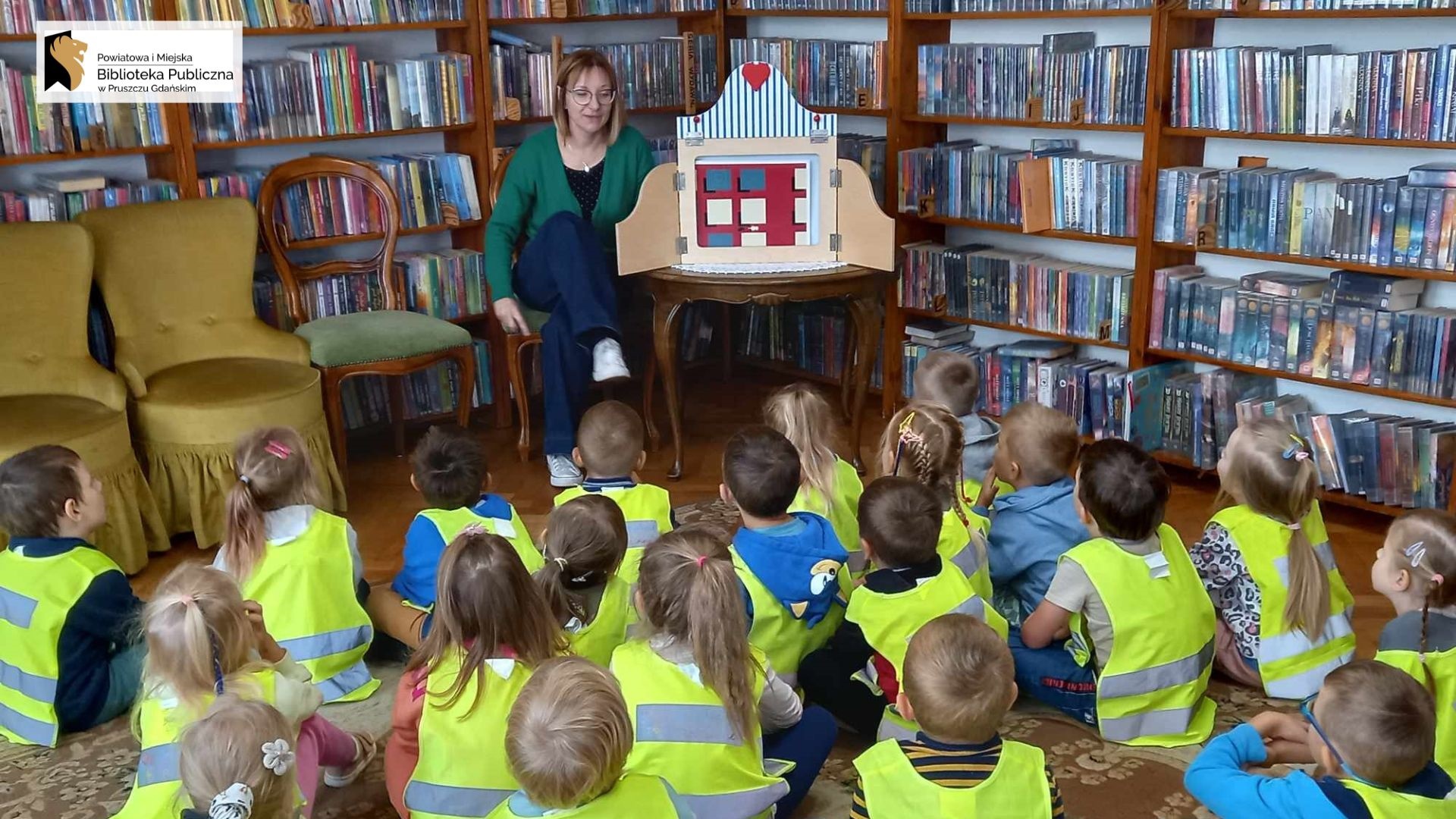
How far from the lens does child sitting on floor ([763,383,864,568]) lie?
2932mm

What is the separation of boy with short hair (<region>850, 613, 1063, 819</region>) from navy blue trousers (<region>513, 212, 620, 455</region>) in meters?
2.43

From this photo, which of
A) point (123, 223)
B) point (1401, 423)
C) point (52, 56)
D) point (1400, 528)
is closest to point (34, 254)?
point (123, 223)

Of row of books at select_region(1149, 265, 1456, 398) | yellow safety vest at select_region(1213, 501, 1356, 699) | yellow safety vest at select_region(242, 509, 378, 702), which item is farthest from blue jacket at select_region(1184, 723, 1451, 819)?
row of books at select_region(1149, 265, 1456, 398)

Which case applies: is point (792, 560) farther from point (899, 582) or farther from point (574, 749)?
point (574, 749)

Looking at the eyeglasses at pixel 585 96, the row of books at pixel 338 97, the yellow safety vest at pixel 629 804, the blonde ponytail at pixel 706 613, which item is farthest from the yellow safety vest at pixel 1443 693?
the row of books at pixel 338 97

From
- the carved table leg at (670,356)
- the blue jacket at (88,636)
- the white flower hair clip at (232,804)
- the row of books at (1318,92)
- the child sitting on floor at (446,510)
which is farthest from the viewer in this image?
the carved table leg at (670,356)

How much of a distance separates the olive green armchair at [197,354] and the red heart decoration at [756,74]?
59.3 inches

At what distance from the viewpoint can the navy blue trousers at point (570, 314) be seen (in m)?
4.09

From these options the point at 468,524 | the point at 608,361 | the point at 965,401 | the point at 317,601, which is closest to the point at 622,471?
the point at 468,524

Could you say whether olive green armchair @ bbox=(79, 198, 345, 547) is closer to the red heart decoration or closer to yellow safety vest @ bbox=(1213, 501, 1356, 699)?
the red heart decoration

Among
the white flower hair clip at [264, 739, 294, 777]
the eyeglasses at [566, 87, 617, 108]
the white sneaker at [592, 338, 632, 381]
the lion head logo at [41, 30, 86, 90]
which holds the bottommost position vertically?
the white flower hair clip at [264, 739, 294, 777]

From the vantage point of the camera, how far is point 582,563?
7.80ft

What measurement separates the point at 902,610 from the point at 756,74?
2129 millimetres

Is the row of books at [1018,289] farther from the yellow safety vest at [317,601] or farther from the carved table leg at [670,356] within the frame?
the yellow safety vest at [317,601]
